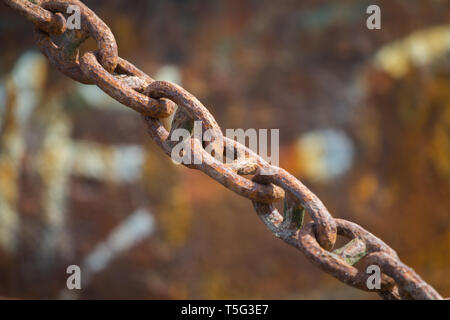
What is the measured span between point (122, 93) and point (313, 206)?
40 cm

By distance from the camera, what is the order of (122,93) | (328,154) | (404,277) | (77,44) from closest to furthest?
(404,277), (122,93), (77,44), (328,154)

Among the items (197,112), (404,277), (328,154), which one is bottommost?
(404,277)

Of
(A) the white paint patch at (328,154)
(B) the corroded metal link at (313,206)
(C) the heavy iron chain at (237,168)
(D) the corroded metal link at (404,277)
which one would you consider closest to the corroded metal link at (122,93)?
(C) the heavy iron chain at (237,168)

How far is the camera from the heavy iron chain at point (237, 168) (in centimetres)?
67

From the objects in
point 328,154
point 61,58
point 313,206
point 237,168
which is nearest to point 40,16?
point 61,58

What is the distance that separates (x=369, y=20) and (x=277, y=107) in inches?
30.7

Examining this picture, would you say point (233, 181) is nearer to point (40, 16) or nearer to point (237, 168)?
point (237, 168)

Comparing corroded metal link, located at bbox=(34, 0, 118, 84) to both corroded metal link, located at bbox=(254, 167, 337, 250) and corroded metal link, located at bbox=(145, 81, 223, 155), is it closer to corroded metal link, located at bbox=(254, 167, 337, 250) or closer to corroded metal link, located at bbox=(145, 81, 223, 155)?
corroded metal link, located at bbox=(145, 81, 223, 155)

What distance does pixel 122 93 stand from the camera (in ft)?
2.60

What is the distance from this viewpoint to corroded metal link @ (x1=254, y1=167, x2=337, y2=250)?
2.27ft

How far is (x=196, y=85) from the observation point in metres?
2.76

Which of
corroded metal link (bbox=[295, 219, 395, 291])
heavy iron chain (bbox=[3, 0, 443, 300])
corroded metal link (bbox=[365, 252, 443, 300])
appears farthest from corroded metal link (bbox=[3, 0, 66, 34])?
corroded metal link (bbox=[365, 252, 443, 300])

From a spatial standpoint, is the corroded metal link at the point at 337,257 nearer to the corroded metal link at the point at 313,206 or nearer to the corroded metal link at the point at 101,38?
the corroded metal link at the point at 313,206

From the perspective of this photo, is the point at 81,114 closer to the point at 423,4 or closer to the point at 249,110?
the point at 249,110
